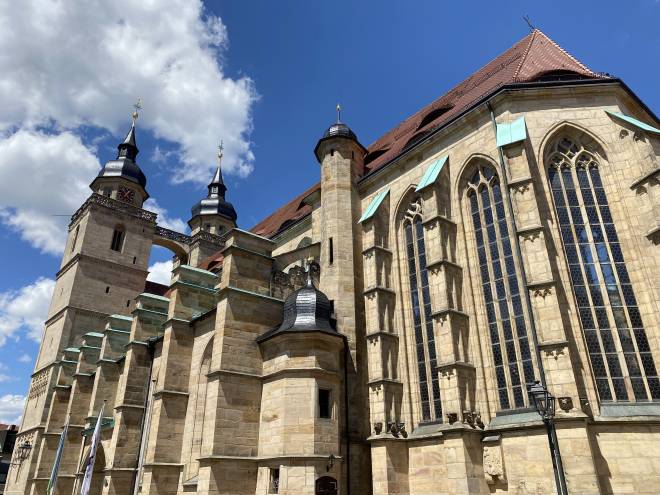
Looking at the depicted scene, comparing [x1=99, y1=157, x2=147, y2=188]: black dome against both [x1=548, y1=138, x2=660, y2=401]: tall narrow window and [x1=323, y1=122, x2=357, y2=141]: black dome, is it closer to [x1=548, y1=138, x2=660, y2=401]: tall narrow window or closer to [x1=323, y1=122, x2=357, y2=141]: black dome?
[x1=323, y1=122, x2=357, y2=141]: black dome

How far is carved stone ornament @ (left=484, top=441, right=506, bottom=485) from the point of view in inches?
458

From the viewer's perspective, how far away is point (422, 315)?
15.4 metres

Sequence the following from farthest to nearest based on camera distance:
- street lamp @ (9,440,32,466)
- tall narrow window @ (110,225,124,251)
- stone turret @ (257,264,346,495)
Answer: tall narrow window @ (110,225,124,251), street lamp @ (9,440,32,466), stone turret @ (257,264,346,495)

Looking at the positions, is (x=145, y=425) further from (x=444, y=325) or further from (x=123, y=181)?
(x=123, y=181)

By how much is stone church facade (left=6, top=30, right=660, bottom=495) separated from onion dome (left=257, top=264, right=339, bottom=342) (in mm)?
66

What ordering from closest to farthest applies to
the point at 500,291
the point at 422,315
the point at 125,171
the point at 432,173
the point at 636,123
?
the point at 636,123 → the point at 500,291 → the point at 422,315 → the point at 432,173 → the point at 125,171

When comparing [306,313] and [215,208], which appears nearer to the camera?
[306,313]

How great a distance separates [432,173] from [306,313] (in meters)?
5.85

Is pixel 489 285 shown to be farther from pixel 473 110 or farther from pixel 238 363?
pixel 238 363

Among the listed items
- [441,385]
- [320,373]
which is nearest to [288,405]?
[320,373]

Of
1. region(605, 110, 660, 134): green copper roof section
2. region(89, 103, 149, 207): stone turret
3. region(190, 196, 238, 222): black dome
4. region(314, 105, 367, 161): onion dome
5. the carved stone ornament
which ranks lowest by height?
the carved stone ornament

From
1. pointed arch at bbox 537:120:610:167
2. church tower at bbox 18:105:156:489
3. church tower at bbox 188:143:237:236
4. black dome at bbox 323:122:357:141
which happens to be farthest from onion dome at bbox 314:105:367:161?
church tower at bbox 188:143:237:236

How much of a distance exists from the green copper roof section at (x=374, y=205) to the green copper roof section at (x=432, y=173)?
1.68 m

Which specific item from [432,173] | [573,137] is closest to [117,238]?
[432,173]
